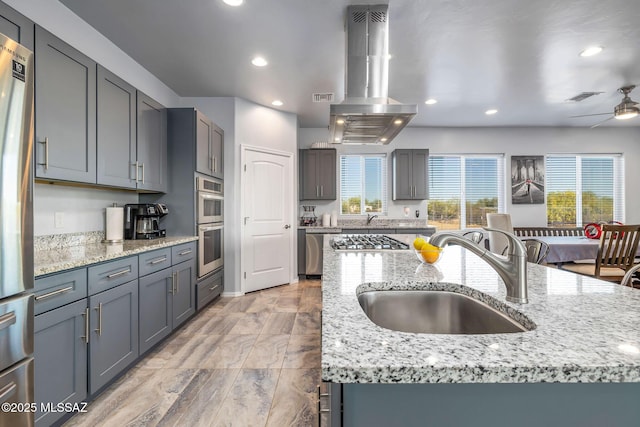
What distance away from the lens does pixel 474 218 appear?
5770 millimetres

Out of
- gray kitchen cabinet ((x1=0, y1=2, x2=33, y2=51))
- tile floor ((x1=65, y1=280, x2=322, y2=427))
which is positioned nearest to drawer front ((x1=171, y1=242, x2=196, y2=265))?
tile floor ((x1=65, y1=280, x2=322, y2=427))

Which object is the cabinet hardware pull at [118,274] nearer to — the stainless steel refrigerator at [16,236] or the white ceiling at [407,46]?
the stainless steel refrigerator at [16,236]

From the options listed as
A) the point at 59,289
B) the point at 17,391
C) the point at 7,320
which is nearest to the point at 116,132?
the point at 59,289

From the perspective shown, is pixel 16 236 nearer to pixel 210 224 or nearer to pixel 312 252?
pixel 210 224

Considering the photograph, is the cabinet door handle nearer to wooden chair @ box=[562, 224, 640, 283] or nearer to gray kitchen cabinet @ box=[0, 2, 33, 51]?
gray kitchen cabinet @ box=[0, 2, 33, 51]

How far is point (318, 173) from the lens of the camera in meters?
5.36

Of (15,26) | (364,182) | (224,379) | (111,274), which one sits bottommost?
(224,379)

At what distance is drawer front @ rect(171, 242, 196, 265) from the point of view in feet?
8.98

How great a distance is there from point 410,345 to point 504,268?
0.47m

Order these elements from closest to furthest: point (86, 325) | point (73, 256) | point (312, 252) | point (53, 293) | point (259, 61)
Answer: point (53, 293) < point (86, 325) < point (73, 256) < point (259, 61) < point (312, 252)

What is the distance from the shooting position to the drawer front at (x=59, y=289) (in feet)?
4.70

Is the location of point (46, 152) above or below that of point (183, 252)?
above

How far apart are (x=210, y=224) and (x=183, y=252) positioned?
676 mm

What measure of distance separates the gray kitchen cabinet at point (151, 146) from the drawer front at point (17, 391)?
167 centimetres
